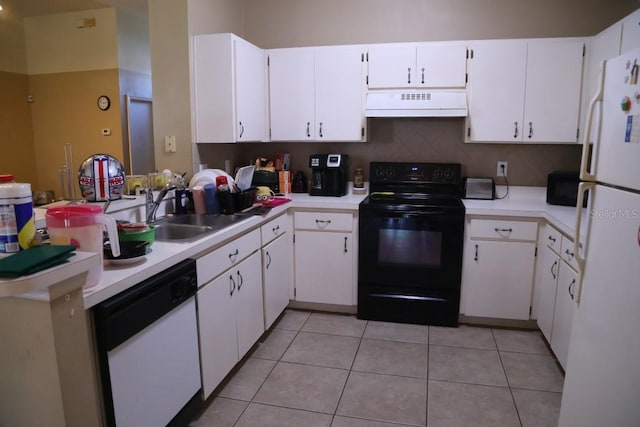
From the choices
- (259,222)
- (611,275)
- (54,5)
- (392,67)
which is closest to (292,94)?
(392,67)

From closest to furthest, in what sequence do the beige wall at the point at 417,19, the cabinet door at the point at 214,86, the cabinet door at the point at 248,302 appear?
1. the cabinet door at the point at 248,302
2. the cabinet door at the point at 214,86
3. the beige wall at the point at 417,19

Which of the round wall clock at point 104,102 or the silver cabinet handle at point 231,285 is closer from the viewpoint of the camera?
the silver cabinet handle at point 231,285

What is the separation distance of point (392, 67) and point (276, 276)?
5.79 ft

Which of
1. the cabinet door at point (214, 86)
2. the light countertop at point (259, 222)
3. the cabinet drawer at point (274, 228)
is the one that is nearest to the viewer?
the light countertop at point (259, 222)

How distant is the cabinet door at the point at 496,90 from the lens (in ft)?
10.2

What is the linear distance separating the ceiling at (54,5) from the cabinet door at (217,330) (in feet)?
8.21

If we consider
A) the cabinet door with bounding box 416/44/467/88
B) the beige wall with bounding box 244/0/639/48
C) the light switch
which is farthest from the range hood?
the light switch

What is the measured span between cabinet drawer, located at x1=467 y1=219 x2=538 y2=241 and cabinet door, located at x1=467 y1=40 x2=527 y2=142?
64 centimetres

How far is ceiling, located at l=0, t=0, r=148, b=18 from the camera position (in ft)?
10.0

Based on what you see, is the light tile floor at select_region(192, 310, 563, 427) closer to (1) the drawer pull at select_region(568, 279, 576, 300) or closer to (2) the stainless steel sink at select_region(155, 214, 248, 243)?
(1) the drawer pull at select_region(568, 279, 576, 300)

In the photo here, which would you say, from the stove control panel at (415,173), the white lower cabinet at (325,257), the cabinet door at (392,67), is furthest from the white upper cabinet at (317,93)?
the white lower cabinet at (325,257)

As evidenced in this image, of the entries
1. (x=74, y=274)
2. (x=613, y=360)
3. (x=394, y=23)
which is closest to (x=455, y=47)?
(x=394, y=23)

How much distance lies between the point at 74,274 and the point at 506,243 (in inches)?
105

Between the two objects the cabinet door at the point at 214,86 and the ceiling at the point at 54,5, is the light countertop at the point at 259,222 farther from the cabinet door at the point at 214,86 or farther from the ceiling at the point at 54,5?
the ceiling at the point at 54,5
